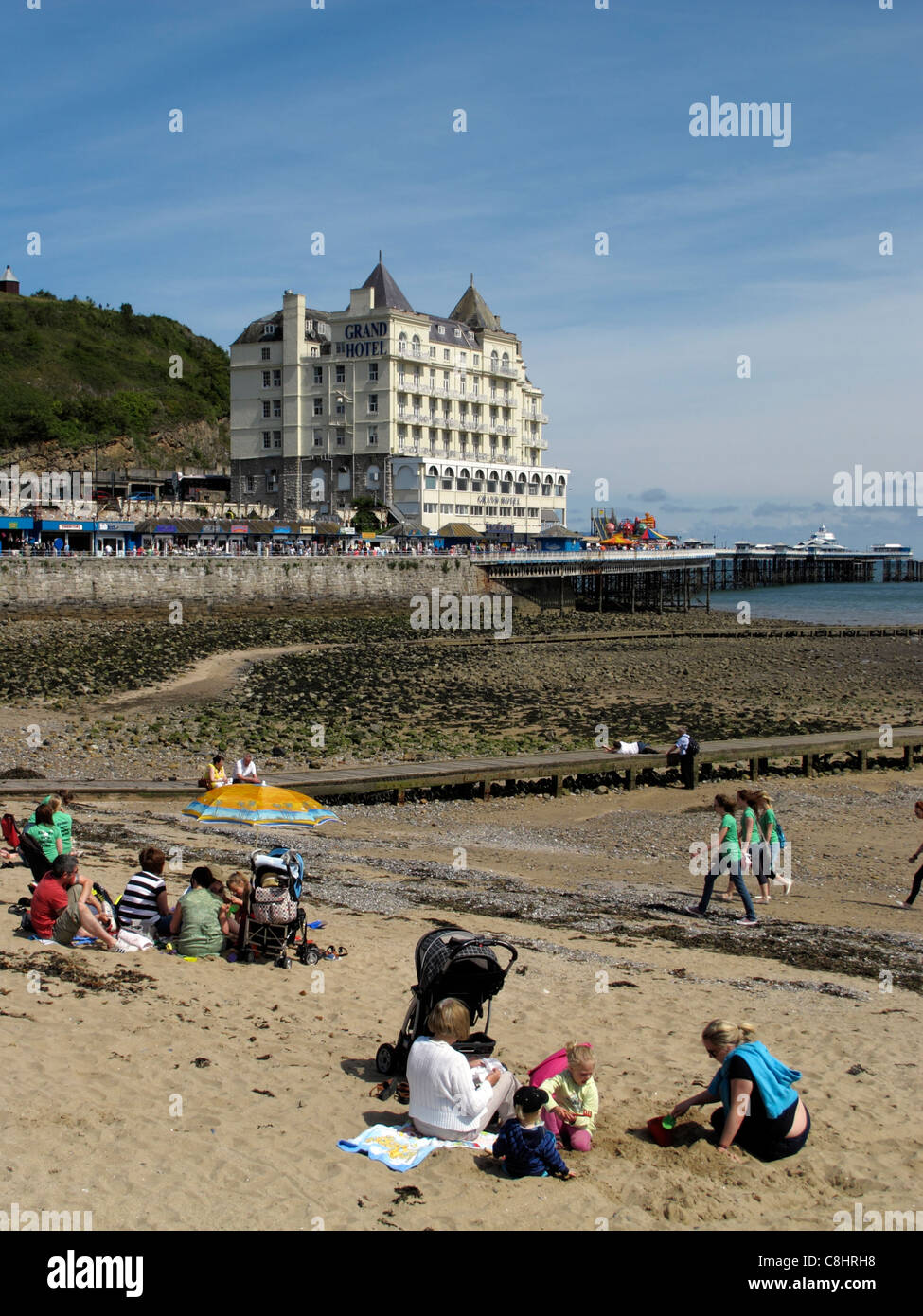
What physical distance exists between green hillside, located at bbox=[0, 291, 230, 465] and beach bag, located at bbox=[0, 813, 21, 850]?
86.2 metres

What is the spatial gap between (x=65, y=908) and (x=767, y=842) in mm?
8936

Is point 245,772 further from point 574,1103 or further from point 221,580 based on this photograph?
point 221,580

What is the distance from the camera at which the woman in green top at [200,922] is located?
10219 mm

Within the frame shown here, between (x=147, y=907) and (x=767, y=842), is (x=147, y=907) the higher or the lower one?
the higher one

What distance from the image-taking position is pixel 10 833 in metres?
13.7

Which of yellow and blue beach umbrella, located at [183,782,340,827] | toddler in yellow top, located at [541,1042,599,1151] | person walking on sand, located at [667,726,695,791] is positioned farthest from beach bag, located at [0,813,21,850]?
person walking on sand, located at [667,726,695,791]

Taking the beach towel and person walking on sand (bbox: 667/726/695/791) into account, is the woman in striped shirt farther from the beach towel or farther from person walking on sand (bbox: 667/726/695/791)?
person walking on sand (bbox: 667/726/695/791)

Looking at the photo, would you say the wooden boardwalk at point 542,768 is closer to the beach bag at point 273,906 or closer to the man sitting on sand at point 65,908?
the man sitting on sand at point 65,908

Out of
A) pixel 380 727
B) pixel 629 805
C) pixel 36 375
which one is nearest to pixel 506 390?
pixel 36 375

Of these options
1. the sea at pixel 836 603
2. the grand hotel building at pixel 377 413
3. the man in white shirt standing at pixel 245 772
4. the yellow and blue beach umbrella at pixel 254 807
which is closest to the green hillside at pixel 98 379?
the grand hotel building at pixel 377 413

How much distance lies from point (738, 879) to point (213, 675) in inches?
1063

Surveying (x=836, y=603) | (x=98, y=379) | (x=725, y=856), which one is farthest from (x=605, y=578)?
(x=725, y=856)

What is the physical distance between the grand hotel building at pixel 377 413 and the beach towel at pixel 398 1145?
3006 inches

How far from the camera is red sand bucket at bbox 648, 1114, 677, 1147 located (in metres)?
7.16
